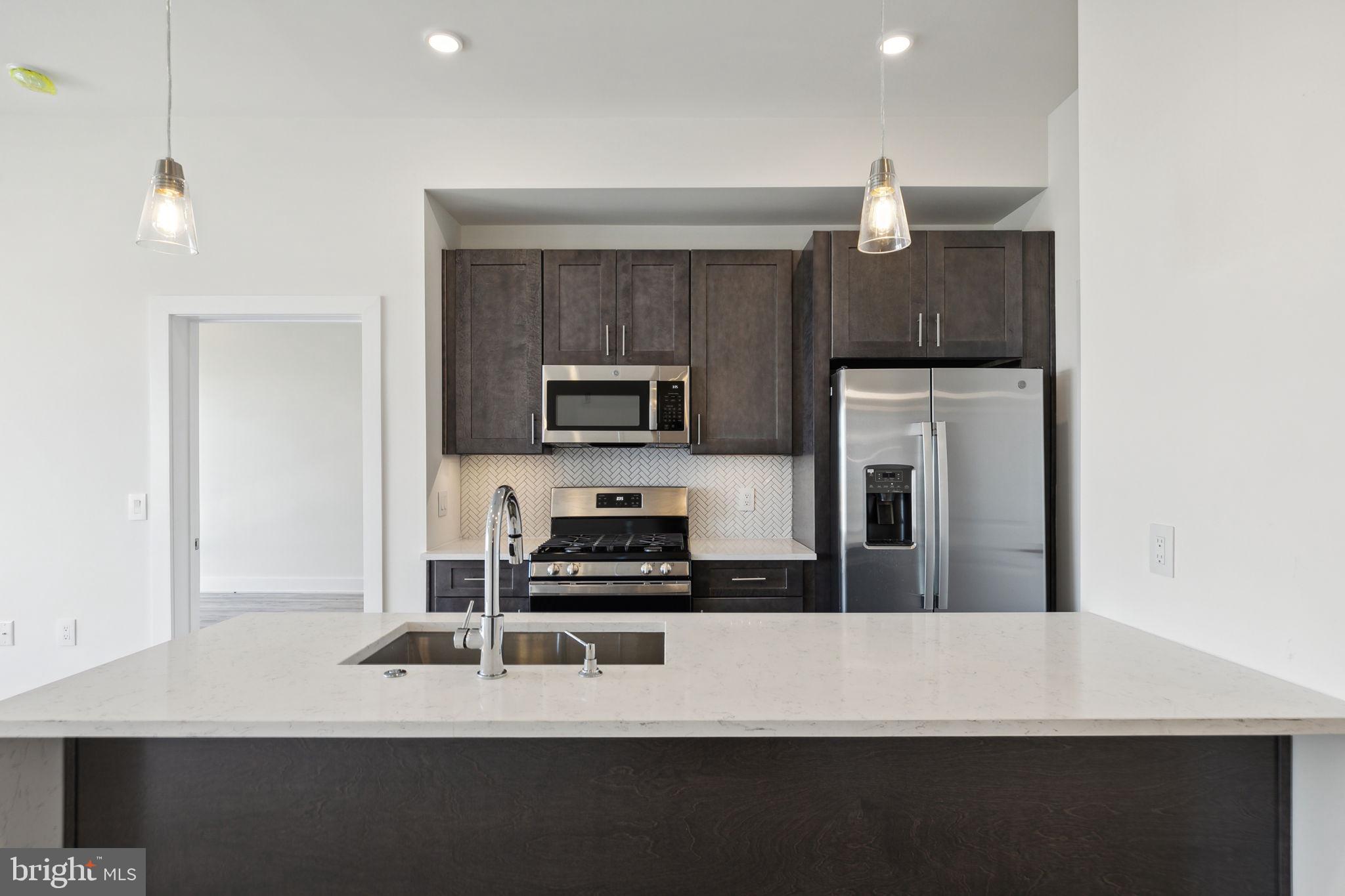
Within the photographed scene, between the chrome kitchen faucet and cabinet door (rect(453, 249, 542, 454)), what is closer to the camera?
the chrome kitchen faucet

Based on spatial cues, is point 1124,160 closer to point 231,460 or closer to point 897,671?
point 897,671

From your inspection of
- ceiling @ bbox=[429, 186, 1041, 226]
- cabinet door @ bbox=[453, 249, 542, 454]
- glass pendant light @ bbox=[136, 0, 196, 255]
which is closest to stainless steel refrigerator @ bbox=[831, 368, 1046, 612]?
ceiling @ bbox=[429, 186, 1041, 226]

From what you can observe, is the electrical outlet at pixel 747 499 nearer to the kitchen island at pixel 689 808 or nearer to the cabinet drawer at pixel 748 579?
the cabinet drawer at pixel 748 579

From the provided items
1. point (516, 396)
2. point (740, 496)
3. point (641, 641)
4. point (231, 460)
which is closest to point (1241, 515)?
point (641, 641)

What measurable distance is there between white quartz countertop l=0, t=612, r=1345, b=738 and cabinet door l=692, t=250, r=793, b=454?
5.84 ft

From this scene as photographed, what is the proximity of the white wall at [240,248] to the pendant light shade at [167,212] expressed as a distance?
4.82 feet

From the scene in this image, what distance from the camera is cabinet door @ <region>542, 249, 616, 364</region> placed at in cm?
327

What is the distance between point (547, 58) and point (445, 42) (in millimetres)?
359

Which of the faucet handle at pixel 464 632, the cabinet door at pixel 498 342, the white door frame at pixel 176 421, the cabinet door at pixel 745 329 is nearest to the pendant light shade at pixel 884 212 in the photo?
the faucet handle at pixel 464 632

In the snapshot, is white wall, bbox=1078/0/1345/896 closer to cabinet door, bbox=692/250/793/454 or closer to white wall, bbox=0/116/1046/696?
white wall, bbox=0/116/1046/696

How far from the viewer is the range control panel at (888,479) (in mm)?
2797

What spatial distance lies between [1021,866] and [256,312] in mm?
3331

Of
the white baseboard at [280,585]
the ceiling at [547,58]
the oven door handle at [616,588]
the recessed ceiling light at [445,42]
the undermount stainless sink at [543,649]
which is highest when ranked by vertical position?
the ceiling at [547,58]

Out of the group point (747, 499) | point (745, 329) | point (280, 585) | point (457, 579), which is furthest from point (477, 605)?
point (280, 585)
